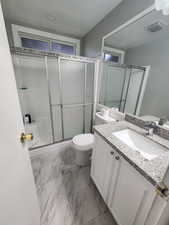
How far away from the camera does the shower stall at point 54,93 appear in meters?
1.79

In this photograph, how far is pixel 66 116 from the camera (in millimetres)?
2172

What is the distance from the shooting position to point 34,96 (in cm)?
200

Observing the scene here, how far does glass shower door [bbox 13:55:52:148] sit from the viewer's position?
1.77 metres

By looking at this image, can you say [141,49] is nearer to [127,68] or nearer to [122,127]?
[127,68]

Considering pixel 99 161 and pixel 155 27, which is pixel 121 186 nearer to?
pixel 99 161

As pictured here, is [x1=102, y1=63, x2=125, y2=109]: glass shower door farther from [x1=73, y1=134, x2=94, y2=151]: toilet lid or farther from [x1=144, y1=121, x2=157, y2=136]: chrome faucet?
[x1=73, y1=134, x2=94, y2=151]: toilet lid

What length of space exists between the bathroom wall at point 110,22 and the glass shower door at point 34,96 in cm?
115

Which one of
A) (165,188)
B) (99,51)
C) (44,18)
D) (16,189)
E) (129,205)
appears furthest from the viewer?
(99,51)

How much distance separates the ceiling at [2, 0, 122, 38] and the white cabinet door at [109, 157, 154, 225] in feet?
7.14

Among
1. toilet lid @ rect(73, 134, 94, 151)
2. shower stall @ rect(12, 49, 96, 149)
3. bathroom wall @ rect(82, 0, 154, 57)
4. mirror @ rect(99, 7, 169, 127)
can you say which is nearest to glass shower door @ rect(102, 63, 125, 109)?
mirror @ rect(99, 7, 169, 127)

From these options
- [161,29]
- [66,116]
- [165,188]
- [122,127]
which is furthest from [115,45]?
[165,188]

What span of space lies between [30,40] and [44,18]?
59 cm

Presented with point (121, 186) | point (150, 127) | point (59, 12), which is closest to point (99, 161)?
point (121, 186)

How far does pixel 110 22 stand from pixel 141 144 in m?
1.96
